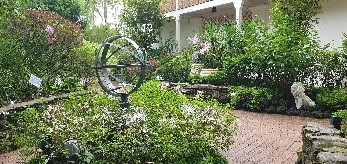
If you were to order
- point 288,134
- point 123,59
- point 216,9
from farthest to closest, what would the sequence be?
point 216,9
point 123,59
point 288,134

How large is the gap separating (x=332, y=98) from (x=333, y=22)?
3470 mm

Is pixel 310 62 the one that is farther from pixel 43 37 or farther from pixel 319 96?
pixel 43 37

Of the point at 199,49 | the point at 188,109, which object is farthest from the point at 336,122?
the point at 199,49

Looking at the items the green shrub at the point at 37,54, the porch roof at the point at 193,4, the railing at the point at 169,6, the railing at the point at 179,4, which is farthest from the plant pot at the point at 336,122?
the railing at the point at 169,6

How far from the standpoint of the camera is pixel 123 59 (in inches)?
673

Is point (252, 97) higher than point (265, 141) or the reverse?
higher

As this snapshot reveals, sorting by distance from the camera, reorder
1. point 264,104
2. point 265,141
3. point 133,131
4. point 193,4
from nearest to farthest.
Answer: point 133,131 → point 265,141 → point 264,104 → point 193,4

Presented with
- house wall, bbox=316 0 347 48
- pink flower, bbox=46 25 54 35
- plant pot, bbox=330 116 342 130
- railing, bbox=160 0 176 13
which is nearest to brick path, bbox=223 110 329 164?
plant pot, bbox=330 116 342 130

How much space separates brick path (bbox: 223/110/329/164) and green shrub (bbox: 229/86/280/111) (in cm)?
29

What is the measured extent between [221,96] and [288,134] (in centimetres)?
362

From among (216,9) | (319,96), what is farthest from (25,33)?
(216,9)

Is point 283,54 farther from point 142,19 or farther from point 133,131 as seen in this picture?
point 142,19

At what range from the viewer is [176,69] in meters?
→ 13.3

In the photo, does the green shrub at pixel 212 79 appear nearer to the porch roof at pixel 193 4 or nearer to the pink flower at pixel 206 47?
the pink flower at pixel 206 47
